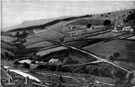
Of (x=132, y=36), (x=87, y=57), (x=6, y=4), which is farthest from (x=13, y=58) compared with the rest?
(x=132, y=36)

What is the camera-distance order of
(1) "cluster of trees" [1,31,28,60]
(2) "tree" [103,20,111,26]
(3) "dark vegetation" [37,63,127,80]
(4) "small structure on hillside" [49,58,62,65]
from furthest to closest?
(1) "cluster of trees" [1,31,28,60] → (4) "small structure on hillside" [49,58,62,65] → (2) "tree" [103,20,111,26] → (3) "dark vegetation" [37,63,127,80]

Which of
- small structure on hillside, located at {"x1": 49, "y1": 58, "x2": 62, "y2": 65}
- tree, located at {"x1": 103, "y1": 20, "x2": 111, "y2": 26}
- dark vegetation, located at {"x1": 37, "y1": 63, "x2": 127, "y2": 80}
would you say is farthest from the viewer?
small structure on hillside, located at {"x1": 49, "y1": 58, "x2": 62, "y2": 65}

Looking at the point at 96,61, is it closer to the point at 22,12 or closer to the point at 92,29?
the point at 92,29

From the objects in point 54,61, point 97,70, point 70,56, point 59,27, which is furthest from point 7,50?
point 97,70

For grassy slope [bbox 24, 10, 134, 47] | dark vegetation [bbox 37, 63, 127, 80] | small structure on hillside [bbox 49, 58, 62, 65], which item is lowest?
dark vegetation [bbox 37, 63, 127, 80]

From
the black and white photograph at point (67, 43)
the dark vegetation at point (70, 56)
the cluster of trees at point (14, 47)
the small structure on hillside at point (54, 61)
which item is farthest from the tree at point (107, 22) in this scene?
the cluster of trees at point (14, 47)

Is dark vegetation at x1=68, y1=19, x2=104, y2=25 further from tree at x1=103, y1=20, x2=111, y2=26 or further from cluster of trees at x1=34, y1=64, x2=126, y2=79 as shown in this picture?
cluster of trees at x1=34, y1=64, x2=126, y2=79

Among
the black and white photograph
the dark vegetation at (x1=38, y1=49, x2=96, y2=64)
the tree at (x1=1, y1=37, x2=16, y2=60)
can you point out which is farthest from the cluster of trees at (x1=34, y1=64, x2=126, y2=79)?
the tree at (x1=1, y1=37, x2=16, y2=60)

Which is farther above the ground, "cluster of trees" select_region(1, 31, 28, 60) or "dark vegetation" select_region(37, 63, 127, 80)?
"cluster of trees" select_region(1, 31, 28, 60)
